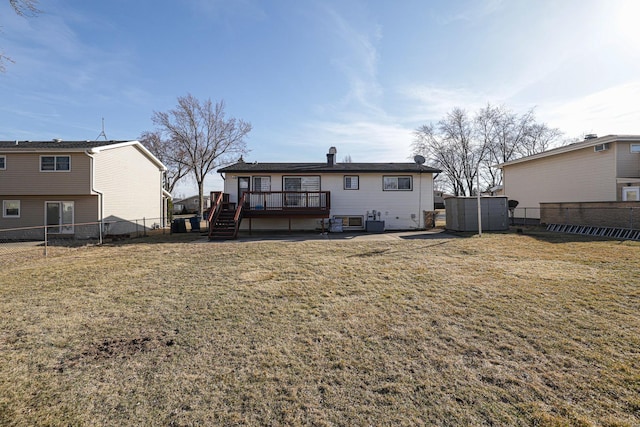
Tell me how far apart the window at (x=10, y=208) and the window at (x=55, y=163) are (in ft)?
9.71

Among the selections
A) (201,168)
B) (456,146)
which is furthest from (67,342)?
(456,146)

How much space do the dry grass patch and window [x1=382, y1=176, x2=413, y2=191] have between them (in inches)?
443

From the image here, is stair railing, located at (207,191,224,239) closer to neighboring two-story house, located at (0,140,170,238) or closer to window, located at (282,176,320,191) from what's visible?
window, located at (282,176,320,191)

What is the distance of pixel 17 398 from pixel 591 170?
962 inches

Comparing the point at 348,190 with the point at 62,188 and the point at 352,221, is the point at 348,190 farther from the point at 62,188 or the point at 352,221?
the point at 62,188

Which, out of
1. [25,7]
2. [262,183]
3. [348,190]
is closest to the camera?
[25,7]

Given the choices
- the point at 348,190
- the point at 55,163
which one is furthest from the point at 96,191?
the point at 348,190

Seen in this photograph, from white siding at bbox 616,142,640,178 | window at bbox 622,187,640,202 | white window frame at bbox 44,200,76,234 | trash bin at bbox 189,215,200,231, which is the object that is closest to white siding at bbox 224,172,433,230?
trash bin at bbox 189,215,200,231

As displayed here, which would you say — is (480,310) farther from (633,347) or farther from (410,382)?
(410,382)

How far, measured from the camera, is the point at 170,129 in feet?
103

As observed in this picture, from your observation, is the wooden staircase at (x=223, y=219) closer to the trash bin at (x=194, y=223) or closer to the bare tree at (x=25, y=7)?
the trash bin at (x=194, y=223)

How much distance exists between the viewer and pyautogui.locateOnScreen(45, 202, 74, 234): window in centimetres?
1594

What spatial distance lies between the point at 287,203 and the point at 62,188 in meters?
12.2

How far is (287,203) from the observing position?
17.3m
